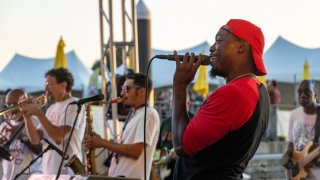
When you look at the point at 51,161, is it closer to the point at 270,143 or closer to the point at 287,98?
the point at 270,143

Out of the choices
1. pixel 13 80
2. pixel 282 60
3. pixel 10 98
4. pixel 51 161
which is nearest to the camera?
pixel 51 161

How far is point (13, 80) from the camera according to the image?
1866 cm

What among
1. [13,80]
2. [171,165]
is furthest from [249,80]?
[13,80]

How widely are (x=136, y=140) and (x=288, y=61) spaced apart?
16.2 m

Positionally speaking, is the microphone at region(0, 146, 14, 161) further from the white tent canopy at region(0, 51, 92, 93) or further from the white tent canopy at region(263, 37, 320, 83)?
the white tent canopy at region(263, 37, 320, 83)

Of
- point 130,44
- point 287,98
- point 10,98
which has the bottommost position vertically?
point 287,98

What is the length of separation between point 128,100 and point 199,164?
242cm

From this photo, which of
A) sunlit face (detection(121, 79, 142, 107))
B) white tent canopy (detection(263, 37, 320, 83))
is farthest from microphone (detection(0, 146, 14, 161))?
white tent canopy (detection(263, 37, 320, 83))

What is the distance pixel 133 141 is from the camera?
16.4ft

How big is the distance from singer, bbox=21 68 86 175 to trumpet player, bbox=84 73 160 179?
634 millimetres

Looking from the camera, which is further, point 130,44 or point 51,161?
point 130,44

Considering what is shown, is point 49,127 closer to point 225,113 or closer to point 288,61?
point 225,113

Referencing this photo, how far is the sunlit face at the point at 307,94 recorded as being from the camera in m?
6.39

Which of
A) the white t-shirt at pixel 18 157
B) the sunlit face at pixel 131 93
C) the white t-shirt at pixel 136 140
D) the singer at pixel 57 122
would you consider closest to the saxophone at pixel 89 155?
the sunlit face at pixel 131 93
